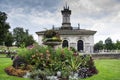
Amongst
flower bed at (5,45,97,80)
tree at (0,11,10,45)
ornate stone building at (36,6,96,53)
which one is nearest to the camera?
flower bed at (5,45,97,80)

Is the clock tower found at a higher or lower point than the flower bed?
higher

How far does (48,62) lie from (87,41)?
48666 mm

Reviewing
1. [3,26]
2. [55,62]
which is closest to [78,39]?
[3,26]

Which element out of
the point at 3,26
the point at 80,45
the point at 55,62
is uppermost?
the point at 3,26

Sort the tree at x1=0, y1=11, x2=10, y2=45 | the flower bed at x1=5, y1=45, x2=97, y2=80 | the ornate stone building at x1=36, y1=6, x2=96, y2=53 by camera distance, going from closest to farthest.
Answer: the flower bed at x1=5, y1=45, x2=97, y2=80, the tree at x1=0, y1=11, x2=10, y2=45, the ornate stone building at x1=36, y1=6, x2=96, y2=53

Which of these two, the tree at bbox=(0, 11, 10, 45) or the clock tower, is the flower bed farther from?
the clock tower

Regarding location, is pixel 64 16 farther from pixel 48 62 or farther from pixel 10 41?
pixel 48 62

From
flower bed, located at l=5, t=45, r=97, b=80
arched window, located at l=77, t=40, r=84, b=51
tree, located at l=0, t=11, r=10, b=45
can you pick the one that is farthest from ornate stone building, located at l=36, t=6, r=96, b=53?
flower bed, located at l=5, t=45, r=97, b=80

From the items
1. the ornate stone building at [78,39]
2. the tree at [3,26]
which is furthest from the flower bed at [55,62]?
the ornate stone building at [78,39]

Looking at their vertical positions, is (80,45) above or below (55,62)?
above

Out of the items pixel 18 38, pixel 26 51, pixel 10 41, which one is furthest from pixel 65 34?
pixel 26 51

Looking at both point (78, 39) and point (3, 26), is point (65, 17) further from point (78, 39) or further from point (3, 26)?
point (3, 26)

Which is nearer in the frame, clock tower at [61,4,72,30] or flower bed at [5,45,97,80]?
flower bed at [5,45,97,80]

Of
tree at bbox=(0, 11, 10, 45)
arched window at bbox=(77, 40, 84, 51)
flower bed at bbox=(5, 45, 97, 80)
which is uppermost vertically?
tree at bbox=(0, 11, 10, 45)
